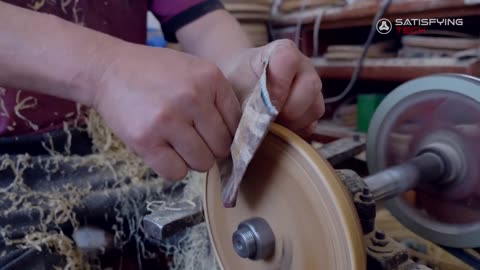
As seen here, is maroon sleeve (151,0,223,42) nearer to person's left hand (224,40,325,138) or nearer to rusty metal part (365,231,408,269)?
person's left hand (224,40,325,138)

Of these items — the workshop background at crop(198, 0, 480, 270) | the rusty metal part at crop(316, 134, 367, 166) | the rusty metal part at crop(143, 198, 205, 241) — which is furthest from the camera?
the workshop background at crop(198, 0, 480, 270)

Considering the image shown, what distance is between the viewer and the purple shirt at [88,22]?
78cm

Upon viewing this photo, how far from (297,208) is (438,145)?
1.15 ft

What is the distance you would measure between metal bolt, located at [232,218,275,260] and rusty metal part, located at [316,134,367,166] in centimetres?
36

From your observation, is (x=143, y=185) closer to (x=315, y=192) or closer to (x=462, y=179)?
(x=315, y=192)

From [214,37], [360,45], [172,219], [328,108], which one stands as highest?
[214,37]

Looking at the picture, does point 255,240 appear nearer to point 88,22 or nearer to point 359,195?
point 359,195

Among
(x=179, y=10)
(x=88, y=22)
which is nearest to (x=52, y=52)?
(x=88, y=22)

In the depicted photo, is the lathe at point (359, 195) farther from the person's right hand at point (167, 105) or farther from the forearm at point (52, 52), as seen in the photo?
the forearm at point (52, 52)

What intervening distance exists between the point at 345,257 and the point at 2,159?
57 centimetres

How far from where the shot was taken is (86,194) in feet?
2.45

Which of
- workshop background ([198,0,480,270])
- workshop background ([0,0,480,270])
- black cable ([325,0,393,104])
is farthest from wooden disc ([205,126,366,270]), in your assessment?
black cable ([325,0,393,104])

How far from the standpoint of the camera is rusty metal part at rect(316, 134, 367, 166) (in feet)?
2.89

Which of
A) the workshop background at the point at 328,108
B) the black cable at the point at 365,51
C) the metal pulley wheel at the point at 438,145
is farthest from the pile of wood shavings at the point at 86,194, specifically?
the black cable at the point at 365,51
